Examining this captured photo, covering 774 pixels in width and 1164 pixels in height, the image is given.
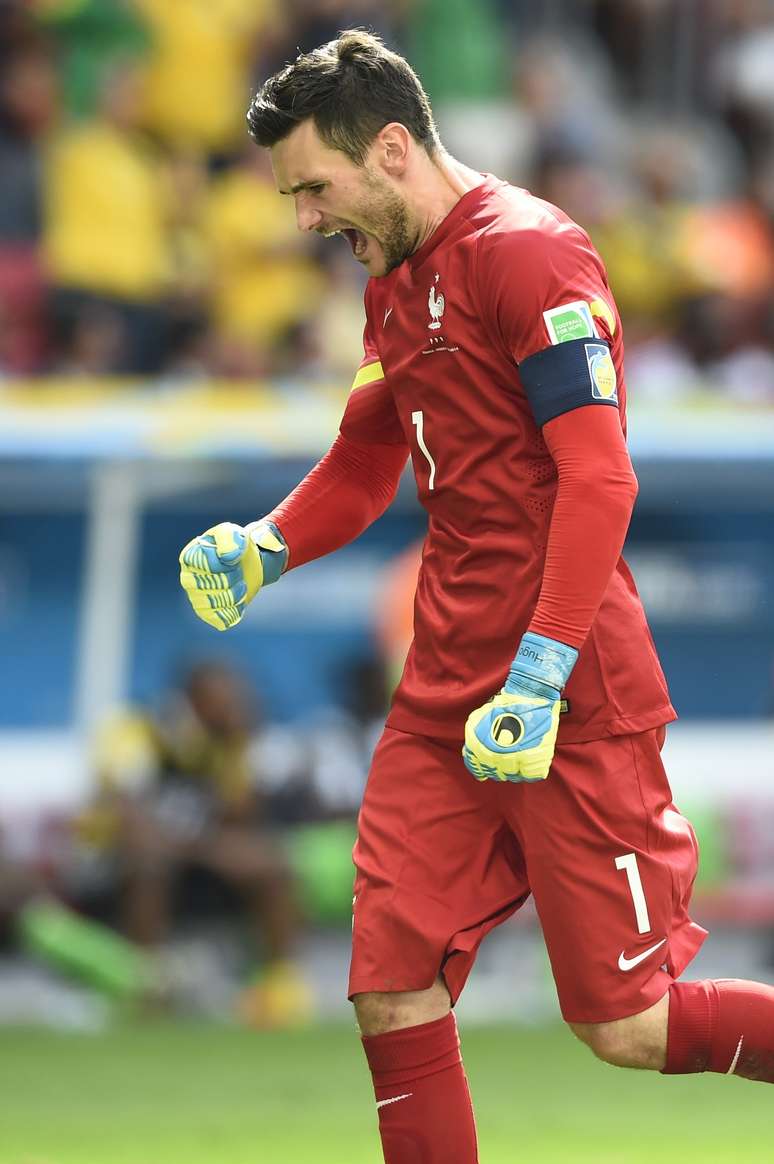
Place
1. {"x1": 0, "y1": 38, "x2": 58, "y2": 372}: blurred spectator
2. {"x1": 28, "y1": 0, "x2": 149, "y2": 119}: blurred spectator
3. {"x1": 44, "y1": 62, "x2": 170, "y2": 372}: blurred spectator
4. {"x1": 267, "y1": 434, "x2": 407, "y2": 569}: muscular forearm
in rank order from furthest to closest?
{"x1": 28, "y1": 0, "x2": 149, "y2": 119}: blurred spectator → {"x1": 44, "y1": 62, "x2": 170, "y2": 372}: blurred spectator → {"x1": 0, "y1": 38, "x2": 58, "y2": 372}: blurred spectator → {"x1": 267, "y1": 434, "x2": 407, "y2": 569}: muscular forearm

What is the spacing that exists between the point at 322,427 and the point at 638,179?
15.7ft

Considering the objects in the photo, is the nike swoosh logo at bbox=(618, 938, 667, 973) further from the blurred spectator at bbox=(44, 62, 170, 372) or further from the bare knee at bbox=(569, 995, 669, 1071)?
the blurred spectator at bbox=(44, 62, 170, 372)

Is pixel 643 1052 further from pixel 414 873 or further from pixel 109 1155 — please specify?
pixel 109 1155

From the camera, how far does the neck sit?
3.67 meters

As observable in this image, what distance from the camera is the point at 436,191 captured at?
3693 mm

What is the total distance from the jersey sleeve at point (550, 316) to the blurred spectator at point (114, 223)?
18.6ft

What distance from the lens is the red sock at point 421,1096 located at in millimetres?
3697

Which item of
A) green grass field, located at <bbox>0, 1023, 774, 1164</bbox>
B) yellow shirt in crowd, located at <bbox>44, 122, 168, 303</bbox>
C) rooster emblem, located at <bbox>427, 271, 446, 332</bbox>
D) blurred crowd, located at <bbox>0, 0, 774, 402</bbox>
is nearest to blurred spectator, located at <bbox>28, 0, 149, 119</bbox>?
blurred crowd, located at <bbox>0, 0, 774, 402</bbox>

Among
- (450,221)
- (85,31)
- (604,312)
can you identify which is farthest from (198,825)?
(604,312)

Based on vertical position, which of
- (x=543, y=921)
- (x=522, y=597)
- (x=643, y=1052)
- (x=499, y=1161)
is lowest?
(x=499, y=1161)

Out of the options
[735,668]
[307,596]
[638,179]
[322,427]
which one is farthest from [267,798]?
[638,179]

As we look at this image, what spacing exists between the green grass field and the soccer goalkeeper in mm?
1782

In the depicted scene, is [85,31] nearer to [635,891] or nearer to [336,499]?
[336,499]

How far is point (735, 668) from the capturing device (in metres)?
9.13
